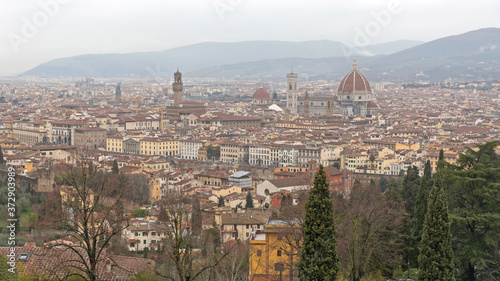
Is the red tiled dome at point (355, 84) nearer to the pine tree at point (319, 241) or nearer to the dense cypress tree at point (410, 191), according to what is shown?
the dense cypress tree at point (410, 191)

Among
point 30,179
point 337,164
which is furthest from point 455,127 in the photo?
point 30,179

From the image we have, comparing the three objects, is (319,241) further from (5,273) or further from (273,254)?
(273,254)

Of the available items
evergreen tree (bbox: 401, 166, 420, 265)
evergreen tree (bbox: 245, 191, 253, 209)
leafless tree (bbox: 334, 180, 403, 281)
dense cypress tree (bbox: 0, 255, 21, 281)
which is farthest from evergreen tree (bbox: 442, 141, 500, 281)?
evergreen tree (bbox: 245, 191, 253, 209)

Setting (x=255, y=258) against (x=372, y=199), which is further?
(x=372, y=199)

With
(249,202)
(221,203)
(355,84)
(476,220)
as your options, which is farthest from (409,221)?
(355,84)

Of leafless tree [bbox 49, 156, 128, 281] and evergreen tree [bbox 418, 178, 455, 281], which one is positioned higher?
leafless tree [bbox 49, 156, 128, 281]

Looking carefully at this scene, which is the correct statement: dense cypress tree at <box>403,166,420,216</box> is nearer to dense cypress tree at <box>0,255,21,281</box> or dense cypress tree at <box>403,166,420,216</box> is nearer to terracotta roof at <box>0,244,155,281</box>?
terracotta roof at <box>0,244,155,281</box>

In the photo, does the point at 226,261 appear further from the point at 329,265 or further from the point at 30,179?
the point at 30,179
